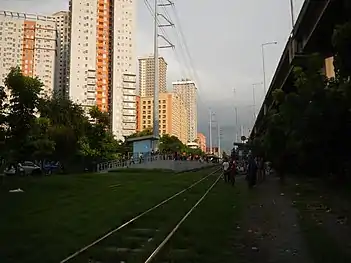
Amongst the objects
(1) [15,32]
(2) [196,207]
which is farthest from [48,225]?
(1) [15,32]

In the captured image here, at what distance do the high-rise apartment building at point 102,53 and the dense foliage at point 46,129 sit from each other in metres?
10.3

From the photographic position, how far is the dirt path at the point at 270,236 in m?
8.33

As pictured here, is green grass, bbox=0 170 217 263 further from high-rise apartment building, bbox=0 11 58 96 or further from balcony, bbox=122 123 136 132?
balcony, bbox=122 123 136 132

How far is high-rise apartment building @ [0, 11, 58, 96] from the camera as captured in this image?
220 feet

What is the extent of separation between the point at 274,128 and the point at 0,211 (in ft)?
73.7

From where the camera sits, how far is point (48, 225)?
39.8 ft

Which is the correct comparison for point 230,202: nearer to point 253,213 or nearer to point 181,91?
point 253,213

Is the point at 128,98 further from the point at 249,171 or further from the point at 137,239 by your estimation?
the point at 137,239

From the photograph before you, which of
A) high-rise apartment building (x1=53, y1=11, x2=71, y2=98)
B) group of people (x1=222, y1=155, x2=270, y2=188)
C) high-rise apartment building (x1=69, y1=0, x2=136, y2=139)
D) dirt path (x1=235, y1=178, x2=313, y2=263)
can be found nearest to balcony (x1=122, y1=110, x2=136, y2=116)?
high-rise apartment building (x1=69, y1=0, x2=136, y2=139)

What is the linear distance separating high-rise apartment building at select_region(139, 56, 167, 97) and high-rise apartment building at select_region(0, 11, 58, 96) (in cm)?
1743

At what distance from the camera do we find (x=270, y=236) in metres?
10.5

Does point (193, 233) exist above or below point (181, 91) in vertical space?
below

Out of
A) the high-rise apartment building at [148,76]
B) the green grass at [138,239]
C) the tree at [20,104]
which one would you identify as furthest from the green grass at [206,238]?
the high-rise apartment building at [148,76]

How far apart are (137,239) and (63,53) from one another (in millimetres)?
77217
